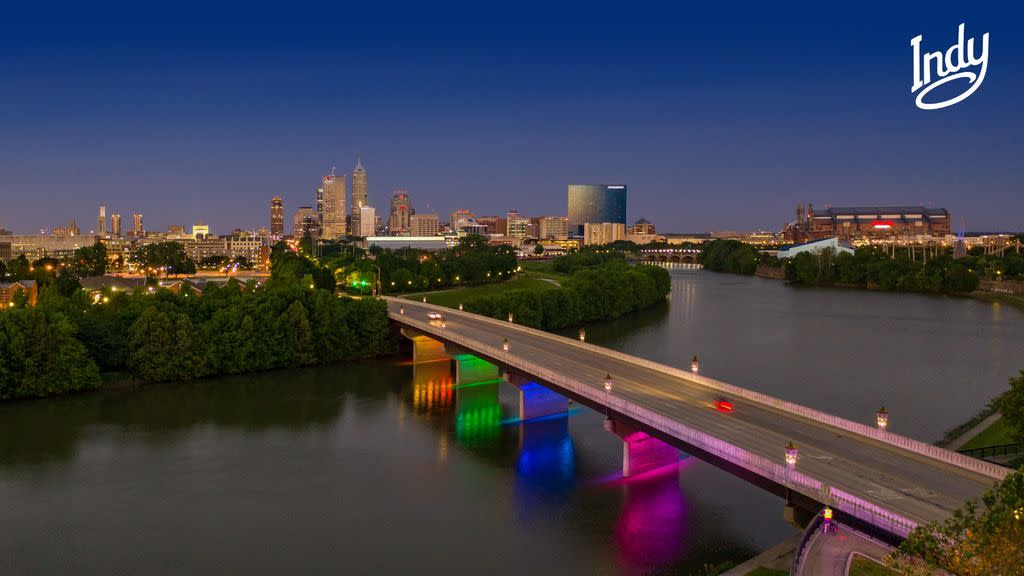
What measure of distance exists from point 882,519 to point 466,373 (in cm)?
2385

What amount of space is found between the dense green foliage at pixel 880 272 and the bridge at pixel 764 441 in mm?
62514

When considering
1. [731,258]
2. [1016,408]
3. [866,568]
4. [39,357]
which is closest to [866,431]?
[1016,408]

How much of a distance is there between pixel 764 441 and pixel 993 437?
10.0 metres

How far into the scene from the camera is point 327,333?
131ft

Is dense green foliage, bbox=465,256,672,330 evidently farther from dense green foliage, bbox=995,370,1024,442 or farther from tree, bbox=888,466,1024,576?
tree, bbox=888,466,1024,576

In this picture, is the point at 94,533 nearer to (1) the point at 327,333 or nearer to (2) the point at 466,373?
(2) the point at 466,373

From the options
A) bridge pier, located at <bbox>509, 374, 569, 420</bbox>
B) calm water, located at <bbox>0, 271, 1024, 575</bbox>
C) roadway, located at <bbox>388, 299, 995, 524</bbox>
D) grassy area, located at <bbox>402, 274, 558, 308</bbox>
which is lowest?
calm water, located at <bbox>0, 271, 1024, 575</bbox>

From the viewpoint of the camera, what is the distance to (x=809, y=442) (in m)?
16.8

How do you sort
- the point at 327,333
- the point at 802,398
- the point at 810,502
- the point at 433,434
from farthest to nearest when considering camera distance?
the point at 327,333 → the point at 802,398 → the point at 433,434 → the point at 810,502

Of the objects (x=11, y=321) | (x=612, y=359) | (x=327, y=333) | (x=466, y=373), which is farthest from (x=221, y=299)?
(x=612, y=359)

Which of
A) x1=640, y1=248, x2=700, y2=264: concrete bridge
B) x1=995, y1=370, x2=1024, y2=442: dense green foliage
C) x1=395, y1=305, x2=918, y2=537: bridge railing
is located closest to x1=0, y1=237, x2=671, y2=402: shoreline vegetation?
x1=395, y1=305, x2=918, y2=537: bridge railing

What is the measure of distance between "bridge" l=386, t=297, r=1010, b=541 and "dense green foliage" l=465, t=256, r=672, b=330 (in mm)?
18495

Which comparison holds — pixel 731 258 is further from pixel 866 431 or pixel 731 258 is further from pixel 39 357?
pixel 866 431

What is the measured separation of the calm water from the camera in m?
17.2
